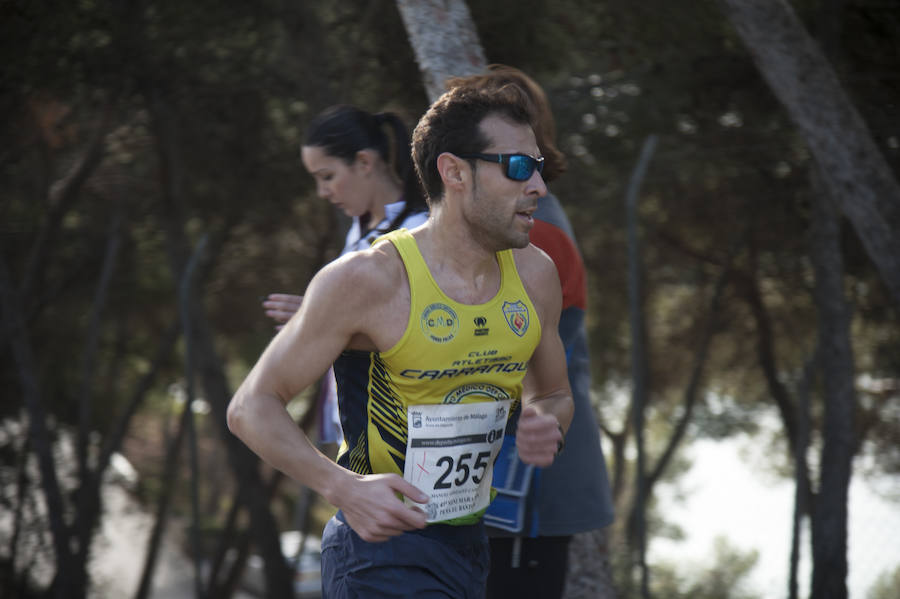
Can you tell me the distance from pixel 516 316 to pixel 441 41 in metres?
1.99

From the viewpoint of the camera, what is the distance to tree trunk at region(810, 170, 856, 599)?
19.8ft

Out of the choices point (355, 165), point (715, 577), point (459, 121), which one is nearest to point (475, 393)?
point (459, 121)

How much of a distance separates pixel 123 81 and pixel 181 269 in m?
1.79

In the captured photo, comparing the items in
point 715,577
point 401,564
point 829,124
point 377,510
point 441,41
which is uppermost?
point 441,41

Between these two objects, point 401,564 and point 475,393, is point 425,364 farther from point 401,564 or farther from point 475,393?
point 401,564

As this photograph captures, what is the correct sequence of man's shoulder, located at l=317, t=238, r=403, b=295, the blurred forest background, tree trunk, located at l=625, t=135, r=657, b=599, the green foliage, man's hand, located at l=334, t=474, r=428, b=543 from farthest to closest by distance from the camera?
the green foliage < the blurred forest background < tree trunk, located at l=625, t=135, r=657, b=599 < man's shoulder, located at l=317, t=238, r=403, b=295 < man's hand, located at l=334, t=474, r=428, b=543

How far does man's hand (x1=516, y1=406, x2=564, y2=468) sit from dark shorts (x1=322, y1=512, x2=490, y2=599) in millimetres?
235

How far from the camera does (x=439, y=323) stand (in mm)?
1946

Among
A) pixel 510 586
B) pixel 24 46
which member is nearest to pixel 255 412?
pixel 510 586

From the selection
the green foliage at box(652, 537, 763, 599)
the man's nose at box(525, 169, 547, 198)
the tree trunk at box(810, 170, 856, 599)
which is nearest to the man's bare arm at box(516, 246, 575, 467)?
the man's nose at box(525, 169, 547, 198)

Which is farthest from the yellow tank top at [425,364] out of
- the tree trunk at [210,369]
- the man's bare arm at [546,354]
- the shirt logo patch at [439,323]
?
the tree trunk at [210,369]

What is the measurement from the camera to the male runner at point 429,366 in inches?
74.7

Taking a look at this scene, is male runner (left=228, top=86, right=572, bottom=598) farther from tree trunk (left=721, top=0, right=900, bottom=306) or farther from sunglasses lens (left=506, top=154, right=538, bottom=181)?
tree trunk (left=721, top=0, right=900, bottom=306)

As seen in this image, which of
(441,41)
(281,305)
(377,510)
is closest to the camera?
(377,510)
